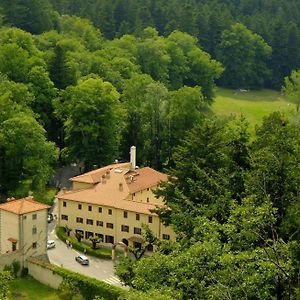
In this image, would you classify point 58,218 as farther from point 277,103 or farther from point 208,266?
point 277,103

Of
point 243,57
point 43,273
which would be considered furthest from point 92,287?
point 243,57

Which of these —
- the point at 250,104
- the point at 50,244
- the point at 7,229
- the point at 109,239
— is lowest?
the point at 109,239

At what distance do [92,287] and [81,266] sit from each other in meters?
5.39

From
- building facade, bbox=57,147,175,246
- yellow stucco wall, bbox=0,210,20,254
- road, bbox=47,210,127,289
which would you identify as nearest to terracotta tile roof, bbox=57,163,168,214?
building facade, bbox=57,147,175,246

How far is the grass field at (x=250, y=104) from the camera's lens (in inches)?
3686

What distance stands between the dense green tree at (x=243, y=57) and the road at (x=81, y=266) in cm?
6932

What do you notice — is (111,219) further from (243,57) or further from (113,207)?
(243,57)

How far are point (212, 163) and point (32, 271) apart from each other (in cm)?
1379

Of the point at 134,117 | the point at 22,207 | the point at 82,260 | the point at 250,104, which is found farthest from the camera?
the point at 250,104

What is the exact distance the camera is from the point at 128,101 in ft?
233

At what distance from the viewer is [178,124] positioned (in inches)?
2643

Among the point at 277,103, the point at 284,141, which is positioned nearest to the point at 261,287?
the point at 284,141

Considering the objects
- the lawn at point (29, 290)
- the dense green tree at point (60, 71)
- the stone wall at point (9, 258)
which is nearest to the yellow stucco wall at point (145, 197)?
the stone wall at point (9, 258)

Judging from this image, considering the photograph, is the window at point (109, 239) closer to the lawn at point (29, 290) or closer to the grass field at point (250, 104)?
the lawn at point (29, 290)
